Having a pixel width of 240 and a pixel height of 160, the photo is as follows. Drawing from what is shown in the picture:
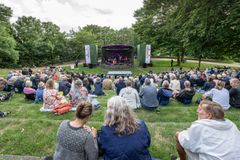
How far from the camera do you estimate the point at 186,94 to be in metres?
7.66

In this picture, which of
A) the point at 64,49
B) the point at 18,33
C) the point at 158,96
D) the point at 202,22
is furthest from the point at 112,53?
the point at 158,96

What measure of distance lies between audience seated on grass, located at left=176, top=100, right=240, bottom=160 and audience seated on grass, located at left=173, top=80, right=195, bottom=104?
16.2 feet

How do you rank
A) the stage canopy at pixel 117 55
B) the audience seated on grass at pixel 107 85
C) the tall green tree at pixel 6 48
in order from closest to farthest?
1. the audience seated on grass at pixel 107 85
2. the tall green tree at pixel 6 48
3. the stage canopy at pixel 117 55

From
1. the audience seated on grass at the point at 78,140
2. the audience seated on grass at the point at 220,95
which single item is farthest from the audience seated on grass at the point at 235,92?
the audience seated on grass at the point at 78,140

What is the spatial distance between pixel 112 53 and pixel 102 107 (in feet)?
78.2

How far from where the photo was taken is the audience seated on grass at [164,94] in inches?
291

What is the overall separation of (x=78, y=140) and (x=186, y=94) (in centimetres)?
569

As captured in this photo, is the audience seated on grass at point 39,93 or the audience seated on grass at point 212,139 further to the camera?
the audience seated on grass at point 39,93

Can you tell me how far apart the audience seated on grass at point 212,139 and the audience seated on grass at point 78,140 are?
1.12 m

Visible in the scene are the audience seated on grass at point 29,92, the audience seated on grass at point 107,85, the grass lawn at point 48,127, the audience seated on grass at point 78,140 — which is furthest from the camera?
the audience seated on grass at point 107,85

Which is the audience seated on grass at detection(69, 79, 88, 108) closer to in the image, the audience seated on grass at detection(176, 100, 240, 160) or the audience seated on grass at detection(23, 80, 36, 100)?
the audience seated on grass at detection(23, 80, 36, 100)

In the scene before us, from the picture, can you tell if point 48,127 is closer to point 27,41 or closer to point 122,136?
point 122,136

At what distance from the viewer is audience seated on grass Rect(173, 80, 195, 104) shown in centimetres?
762

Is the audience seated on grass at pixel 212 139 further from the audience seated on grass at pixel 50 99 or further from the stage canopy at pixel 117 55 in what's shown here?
the stage canopy at pixel 117 55
